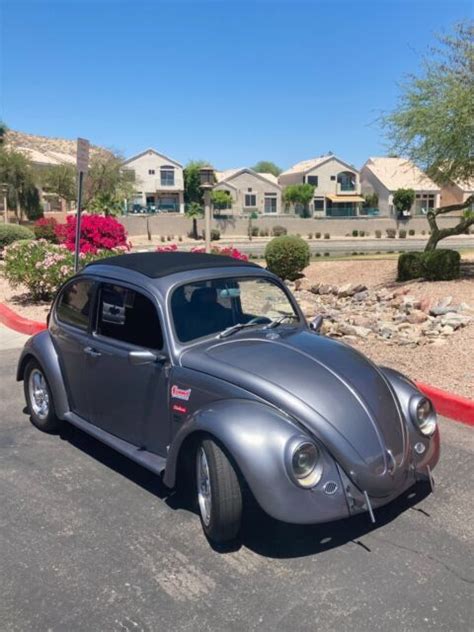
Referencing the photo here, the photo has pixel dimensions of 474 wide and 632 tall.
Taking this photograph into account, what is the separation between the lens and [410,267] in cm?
1342

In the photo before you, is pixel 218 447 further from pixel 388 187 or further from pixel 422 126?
pixel 388 187

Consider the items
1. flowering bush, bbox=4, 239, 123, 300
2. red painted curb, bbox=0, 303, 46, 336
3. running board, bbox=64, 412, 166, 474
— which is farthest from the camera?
flowering bush, bbox=4, 239, 123, 300

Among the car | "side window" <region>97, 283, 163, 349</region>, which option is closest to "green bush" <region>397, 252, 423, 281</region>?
the car

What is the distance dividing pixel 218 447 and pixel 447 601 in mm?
1400

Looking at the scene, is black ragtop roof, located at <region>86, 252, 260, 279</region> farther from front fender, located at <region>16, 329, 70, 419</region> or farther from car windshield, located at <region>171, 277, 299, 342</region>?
front fender, located at <region>16, 329, 70, 419</region>

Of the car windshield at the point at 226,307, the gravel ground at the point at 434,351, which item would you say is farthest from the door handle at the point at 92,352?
the gravel ground at the point at 434,351

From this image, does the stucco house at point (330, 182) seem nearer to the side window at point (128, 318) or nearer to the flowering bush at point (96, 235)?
the flowering bush at point (96, 235)

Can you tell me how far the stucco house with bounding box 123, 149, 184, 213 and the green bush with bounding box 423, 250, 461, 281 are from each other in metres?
61.5

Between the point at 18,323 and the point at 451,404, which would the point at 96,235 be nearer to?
the point at 18,323

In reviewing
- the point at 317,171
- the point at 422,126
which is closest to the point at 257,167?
the point at 317,171

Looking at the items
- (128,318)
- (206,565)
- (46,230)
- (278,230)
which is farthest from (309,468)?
(278,230)

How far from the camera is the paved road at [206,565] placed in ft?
9.27

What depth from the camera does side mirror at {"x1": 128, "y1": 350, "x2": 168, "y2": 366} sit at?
3.82 meters

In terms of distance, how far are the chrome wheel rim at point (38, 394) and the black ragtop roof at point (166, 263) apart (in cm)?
120
